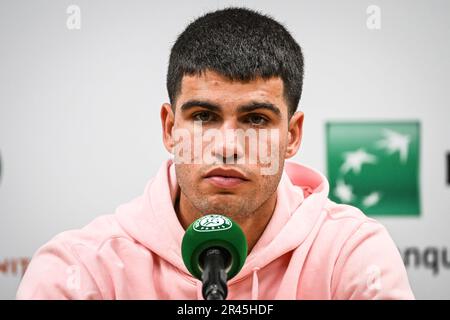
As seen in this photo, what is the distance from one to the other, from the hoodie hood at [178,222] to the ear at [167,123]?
7 centimetres

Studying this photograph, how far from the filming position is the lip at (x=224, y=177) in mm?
1004

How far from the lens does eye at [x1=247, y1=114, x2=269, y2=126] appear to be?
3.41 ft

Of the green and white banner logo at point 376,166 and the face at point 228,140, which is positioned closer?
the face at point 228,140

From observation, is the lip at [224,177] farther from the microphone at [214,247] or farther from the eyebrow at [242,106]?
the microphone at [214,247]

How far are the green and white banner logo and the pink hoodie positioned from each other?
0.77 feet

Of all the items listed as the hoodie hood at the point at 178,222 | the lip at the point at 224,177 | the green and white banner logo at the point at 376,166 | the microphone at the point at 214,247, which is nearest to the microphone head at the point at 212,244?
the microphone at the point at 214,247

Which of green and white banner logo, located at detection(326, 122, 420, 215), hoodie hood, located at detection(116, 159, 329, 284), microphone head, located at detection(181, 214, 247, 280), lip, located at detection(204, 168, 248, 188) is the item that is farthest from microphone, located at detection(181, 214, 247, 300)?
green and white banner logo, located at detection(326, 122, 420, 215)

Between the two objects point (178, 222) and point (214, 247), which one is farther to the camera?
point (178, 222)

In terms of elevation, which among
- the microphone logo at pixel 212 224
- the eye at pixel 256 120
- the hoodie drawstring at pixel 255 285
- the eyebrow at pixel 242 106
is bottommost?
the hoodie drawstring at pixel 255 285

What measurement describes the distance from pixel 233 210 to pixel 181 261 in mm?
172

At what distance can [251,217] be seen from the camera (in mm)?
1201

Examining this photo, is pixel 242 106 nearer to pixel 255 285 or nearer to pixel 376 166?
pixel 255 285

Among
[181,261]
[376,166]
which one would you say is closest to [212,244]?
[181,261]
